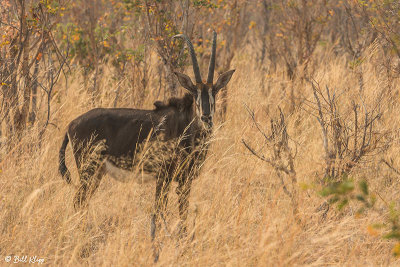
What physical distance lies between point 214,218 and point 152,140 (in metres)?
1.10

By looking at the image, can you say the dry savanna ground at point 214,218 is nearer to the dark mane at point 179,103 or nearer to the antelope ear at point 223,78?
the dark mane at point 179,103

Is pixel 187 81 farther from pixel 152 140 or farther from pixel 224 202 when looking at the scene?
pixel 224 202

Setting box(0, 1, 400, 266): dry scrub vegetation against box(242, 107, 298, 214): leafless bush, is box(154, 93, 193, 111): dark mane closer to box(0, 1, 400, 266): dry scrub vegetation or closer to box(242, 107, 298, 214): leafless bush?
box(0, 1, 400, 266): dry scrub vegetation

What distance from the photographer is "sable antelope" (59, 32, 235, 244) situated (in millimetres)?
4875

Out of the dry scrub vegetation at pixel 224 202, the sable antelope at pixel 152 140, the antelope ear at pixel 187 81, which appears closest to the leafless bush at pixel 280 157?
the dry scrub vegetation at pixel 224 202

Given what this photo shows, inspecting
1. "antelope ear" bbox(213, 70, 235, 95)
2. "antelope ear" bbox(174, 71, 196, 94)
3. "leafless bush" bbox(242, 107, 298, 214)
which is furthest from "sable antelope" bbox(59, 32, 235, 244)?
"leafless bush" bbox(242, 107, 298, 214)

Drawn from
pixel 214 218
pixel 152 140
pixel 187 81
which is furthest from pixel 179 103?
pixel 214 218

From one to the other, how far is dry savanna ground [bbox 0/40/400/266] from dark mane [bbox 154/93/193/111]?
0.61 metres

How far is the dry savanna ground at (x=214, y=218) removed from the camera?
11.7ft

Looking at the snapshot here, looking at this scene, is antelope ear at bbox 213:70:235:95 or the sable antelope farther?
antelope ear at bbox 213:70:235:95

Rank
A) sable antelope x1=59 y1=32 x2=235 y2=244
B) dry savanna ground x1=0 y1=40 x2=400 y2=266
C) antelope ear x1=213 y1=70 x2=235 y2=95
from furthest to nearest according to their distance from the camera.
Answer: antelope ear x1=213 y1=70 x2=235 y2=95, sable antelope x1=59 y1=32 x2=235 y2=244, dry savanna ground x1=0 y1=40 x2=400 y2=266

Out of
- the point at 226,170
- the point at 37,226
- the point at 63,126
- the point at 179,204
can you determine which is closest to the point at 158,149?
the point at 179,204

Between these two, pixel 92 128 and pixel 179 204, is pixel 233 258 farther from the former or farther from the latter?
pixel 92 128

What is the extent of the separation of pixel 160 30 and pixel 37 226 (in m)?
4.33
